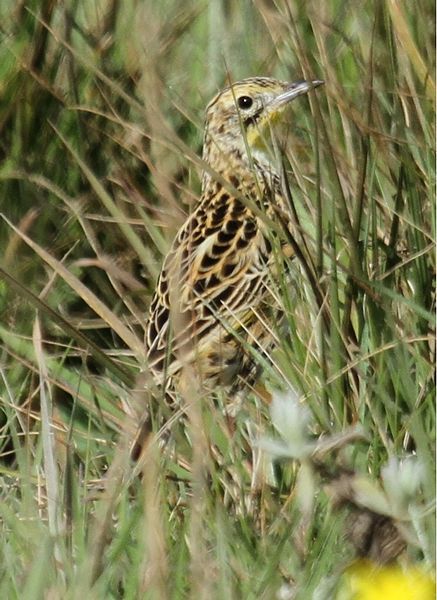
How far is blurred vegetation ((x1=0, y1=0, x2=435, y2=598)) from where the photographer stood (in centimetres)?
261

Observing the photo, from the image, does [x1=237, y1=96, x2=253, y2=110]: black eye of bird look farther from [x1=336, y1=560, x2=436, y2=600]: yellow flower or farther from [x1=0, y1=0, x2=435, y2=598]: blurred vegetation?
[x1=336, y1=560, x2=436, y2=600]: yellow flower

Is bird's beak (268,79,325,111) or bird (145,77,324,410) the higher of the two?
bird's beak (268,79,325,111)

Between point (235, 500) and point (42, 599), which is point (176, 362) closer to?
point (235, 500)

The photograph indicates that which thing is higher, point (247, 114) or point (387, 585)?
point (247, 114)

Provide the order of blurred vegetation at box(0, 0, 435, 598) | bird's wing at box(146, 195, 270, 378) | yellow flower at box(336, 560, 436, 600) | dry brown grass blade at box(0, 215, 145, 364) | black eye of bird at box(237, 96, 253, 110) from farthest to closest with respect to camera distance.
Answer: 1. black eye of bird at box(237, 96, 253, 110)
2. bird's wing at box(146, 195, 270, 378)
3. dry brown grass blade at box(0, 215, 145, 364)
4. blurred vegetation at box(0, 0, 435, 598)
5. yellow flower at box(336, 560, 436, 600)

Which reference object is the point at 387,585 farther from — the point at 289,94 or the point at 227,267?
the point at 289,94

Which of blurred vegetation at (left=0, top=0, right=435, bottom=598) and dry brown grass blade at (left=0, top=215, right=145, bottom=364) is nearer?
blurred vegetation at (left=0, top=0, right=435, bottom=598)

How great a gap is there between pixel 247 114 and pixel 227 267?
0.63 meters

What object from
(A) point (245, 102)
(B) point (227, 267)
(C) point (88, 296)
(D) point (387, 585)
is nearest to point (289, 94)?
(A) point (245, 102)

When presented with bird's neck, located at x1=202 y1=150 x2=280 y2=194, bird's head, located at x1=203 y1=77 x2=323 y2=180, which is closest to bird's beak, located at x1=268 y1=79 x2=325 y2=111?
bird's head, located at x1=203 y1=77 x2=323 y2=180

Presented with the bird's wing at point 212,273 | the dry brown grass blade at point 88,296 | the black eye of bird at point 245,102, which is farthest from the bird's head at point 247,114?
the dry brown grass blade at point 88,296

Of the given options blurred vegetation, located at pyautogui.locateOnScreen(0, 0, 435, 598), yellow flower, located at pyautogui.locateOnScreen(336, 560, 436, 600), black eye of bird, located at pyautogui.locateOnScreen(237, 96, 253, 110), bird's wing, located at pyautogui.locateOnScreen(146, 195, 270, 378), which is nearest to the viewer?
yellow flower, located at pyautogui.locateOnScreen(336, 560, 436, 600)

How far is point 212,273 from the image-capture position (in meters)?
4.26

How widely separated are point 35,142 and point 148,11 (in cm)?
53
